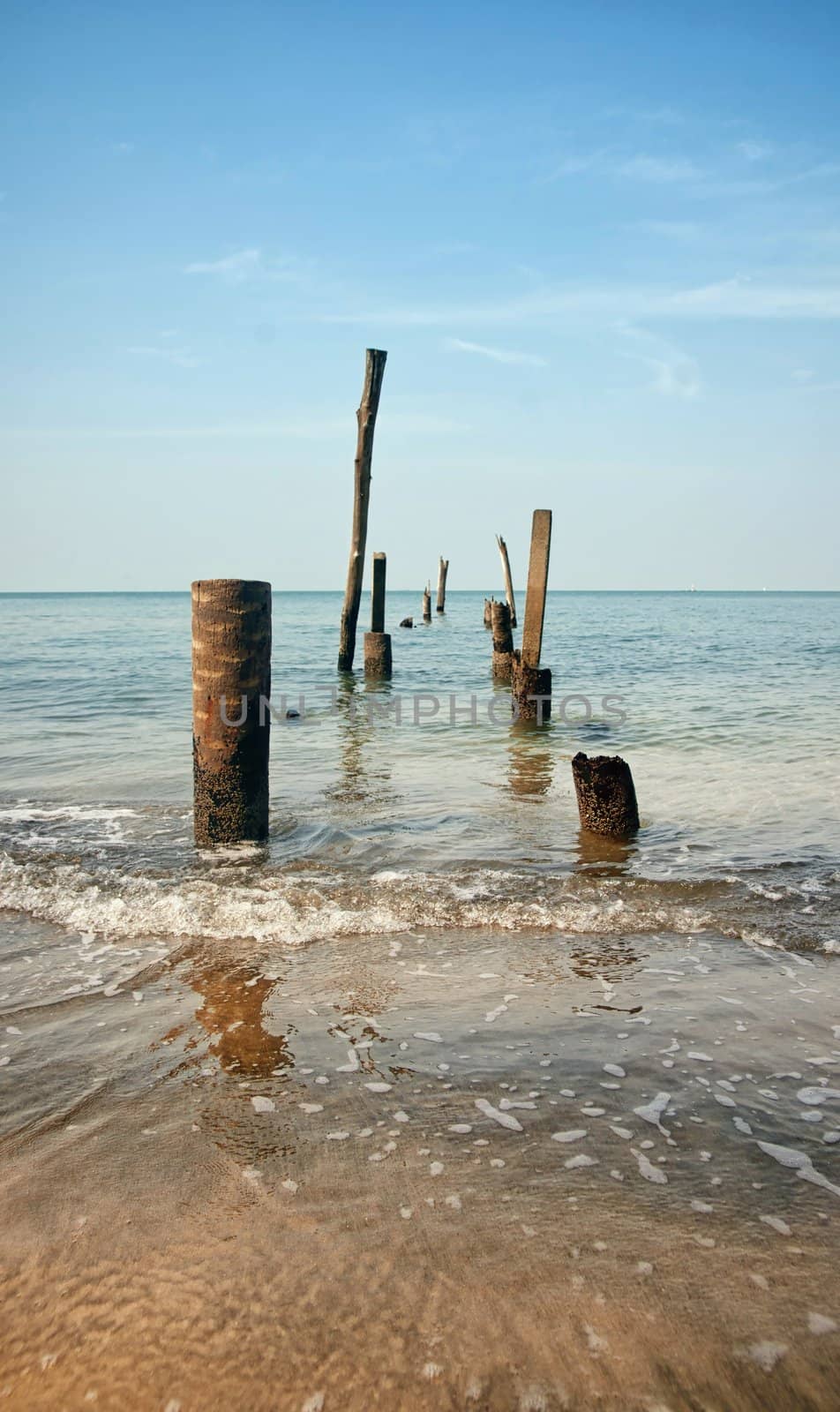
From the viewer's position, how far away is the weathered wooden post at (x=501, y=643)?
16.8 meters

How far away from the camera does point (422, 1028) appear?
3.17m

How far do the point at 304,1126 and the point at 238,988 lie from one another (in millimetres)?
1078

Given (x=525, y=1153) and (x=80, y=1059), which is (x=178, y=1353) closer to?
(x=525, y=1153)

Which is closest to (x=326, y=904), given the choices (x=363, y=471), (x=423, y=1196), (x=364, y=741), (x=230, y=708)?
(x=230, y=708)

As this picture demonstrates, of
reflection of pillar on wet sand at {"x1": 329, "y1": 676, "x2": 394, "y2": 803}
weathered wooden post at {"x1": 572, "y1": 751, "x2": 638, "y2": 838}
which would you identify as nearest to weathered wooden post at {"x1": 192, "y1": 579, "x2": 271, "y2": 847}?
reflection of pillar on wet sand at {"x1": 329, "y1": 676, "x2": 394, "y2": 803}

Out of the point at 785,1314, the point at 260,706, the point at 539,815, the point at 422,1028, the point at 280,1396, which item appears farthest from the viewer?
the point at 539,815

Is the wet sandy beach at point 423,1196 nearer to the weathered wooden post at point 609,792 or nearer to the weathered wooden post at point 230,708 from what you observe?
the weathered wooden post at point 230,708

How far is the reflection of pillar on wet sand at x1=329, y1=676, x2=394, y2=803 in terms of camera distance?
24.4 feet

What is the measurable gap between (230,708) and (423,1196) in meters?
3.43

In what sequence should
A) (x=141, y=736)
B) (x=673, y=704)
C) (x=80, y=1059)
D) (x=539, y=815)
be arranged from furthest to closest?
1. (x=673, y=704)
2. (x=141, y=736)
3. (x=539, y=815)
4. (x=80, y=1059)

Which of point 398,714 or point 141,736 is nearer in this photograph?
point 141,736

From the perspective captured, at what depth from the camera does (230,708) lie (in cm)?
521

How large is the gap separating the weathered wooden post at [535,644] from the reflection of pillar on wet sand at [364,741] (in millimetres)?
1791

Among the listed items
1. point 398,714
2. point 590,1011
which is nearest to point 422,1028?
point 590,1011
